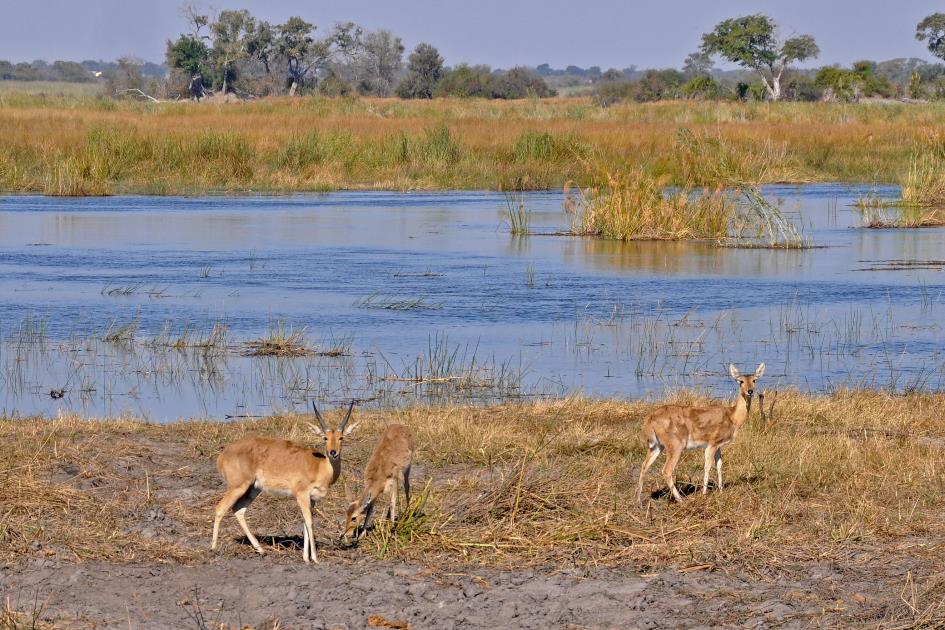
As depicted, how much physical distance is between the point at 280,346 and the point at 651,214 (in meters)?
13.3

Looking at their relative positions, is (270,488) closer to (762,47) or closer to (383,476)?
(383,476)

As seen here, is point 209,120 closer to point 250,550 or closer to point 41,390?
point 41,390

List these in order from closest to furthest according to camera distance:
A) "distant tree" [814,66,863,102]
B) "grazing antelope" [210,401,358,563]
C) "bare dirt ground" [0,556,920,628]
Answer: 1. "bare dirt ground" [0,556,920,628]
2. "grazing antelope" [210,401,358,563]
3. "distant tree" [814,66,863,102]

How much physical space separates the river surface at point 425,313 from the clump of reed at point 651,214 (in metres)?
0.56

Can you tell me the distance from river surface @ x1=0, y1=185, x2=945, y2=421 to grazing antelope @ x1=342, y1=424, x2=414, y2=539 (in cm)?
399

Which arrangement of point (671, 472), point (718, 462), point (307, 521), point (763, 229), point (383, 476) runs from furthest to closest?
point (763, 229) < point (718, 462) < point (671, 472) < point (383, 476) < point (307, 521)

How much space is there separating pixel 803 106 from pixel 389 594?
60.2m

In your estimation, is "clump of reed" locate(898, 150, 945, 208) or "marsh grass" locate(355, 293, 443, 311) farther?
"clump of reed" locate(898, 150, 945, 208)

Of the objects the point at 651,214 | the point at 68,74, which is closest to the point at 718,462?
the point at 651,214

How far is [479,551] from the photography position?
24.3 ft

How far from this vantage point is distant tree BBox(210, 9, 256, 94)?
91938 mm

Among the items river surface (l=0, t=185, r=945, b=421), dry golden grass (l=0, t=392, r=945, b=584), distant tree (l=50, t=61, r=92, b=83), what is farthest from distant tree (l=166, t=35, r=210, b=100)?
distant tree (l=50, t=61, r=92, b=83)

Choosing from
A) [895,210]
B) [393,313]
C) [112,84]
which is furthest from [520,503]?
[112,84]

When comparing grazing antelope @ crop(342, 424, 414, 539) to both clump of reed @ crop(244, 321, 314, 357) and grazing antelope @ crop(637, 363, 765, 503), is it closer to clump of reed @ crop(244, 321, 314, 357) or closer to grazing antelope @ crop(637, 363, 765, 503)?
grazing antelope @ crop(637, 363, 765, 503)
